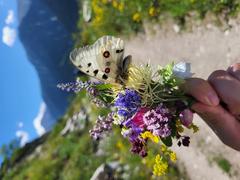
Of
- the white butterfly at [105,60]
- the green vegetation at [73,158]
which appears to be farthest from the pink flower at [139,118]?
the green vegetation at [73,158]

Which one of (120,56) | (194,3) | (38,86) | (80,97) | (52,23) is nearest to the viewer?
(120,56)

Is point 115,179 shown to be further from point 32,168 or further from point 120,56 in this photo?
point 120,56

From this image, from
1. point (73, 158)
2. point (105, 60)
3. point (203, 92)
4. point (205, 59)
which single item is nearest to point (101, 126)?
point (105, 60)

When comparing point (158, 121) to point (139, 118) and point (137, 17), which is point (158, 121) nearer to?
point (139, 118)

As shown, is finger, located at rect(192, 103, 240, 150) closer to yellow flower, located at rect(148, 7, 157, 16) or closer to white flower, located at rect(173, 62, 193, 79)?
white flower, located at rect(173, 62, 193, 79)

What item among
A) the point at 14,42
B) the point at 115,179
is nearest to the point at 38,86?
the point at 14,42

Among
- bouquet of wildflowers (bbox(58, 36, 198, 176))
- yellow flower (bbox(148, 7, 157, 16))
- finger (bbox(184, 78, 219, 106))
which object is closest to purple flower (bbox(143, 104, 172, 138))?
bouquet of wildflowers (bbox(58, 36, 198, 176))
